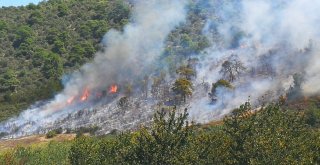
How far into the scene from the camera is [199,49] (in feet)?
543

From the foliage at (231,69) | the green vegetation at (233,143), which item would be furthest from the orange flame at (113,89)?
the green vegetation at (233,143)

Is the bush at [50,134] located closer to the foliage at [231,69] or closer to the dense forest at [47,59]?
the dense forest at [47,59]

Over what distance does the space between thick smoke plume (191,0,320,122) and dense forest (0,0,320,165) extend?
2220 millimetres

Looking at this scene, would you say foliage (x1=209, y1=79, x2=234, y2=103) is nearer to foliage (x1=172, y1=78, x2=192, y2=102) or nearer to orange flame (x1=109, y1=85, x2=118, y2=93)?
foliage (x1=172, y1=78, x2=192, y2=102)

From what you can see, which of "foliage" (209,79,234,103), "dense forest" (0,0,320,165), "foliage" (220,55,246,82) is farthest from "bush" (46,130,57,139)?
"foliage" (220,55,246,82)

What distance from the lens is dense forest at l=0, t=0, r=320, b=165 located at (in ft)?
137

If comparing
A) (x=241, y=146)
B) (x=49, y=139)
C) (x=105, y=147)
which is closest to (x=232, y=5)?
(x=49, y=139)

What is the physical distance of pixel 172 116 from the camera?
4250 cm

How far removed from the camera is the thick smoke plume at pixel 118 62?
134 m

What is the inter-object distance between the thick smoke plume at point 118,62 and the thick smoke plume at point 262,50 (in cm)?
1840

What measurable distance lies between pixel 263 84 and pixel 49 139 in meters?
56.8

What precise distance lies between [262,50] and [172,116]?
111472 millimetres

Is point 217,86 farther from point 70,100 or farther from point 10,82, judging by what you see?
point 10,82

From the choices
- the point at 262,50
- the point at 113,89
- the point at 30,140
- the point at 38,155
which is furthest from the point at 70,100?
the point at 262,50
